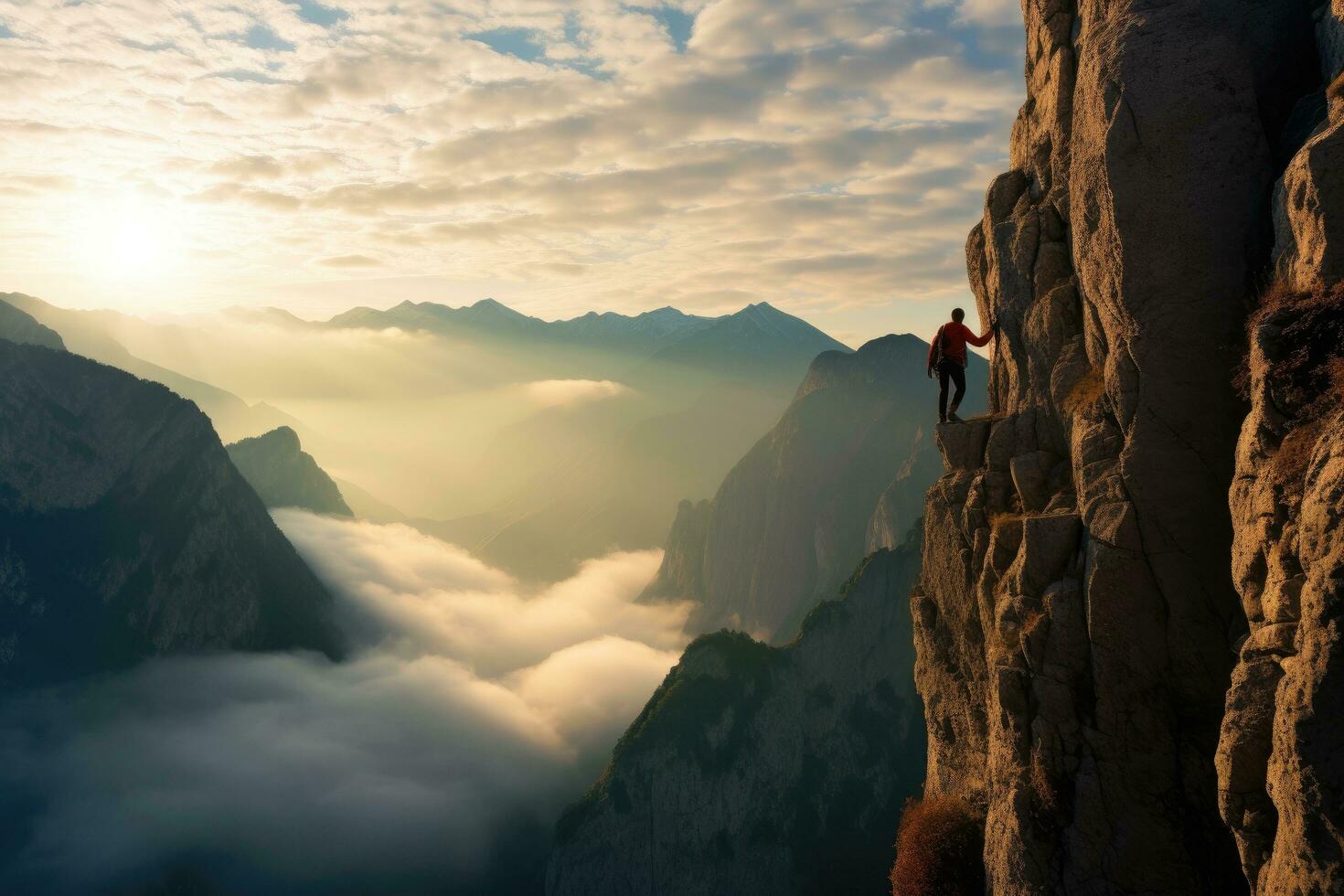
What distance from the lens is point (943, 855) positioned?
2297 centimetres

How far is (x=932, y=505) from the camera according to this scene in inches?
1114

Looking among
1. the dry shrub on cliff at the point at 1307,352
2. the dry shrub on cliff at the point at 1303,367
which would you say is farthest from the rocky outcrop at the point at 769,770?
the dry shrub on cliff at the point at 1307,352

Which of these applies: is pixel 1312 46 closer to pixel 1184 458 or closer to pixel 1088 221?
pixel 1088 221

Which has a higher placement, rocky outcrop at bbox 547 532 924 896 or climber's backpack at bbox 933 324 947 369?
climber's backpack at bbox 933 324 947 369

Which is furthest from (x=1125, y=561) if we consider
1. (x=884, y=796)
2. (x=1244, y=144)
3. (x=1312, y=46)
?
(x=884, y=796)

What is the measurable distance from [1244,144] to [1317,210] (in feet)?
13.6

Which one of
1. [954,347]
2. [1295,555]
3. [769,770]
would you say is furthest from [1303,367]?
[769,770]

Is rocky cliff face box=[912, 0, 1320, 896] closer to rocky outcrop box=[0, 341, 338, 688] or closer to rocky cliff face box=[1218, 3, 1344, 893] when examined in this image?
rocky cliff face box=[1218, 3, 1344, 893]

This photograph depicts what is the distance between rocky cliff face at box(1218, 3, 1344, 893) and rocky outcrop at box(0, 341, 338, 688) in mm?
211592

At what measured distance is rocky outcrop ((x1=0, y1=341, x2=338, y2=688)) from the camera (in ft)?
559

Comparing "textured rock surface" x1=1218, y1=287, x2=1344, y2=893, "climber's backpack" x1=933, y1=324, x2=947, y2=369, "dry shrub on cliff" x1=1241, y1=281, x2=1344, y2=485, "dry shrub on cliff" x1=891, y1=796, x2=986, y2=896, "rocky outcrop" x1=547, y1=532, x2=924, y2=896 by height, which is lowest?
"rocky outcrop" x1=547, y1=532, x2=924, y2=896

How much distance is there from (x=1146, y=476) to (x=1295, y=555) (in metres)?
4.58

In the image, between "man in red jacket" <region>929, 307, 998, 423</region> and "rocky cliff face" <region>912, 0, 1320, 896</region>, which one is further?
"man in red jacket" <region>929, 307, 998, 423</region>

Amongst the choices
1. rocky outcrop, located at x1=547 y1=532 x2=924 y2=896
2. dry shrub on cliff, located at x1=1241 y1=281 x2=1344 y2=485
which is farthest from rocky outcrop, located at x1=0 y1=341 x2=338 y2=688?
dry shrub on cliff, located at x1=1241 y1=281 x2=1344 y2=485
